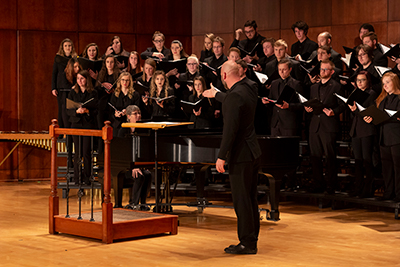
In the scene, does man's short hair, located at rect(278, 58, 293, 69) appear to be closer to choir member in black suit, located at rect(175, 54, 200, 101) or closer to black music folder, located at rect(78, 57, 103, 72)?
choir member in black suit, located at rect(175, 54, 200, 101)

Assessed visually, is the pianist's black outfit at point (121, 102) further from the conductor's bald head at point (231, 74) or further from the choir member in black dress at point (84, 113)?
the conductor's bald head at point (231, 74)

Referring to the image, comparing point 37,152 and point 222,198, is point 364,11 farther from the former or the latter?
point 37,152

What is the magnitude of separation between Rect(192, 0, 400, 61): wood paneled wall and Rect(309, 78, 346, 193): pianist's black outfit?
1780mm

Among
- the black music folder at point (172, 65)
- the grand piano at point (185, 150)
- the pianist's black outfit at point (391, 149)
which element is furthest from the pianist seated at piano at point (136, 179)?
the pianist's black outfit at point (391, 149)

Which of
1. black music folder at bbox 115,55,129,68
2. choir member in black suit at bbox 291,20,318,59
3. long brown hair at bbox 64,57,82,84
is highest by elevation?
choir member in black suit at bbox 291,20,318,59

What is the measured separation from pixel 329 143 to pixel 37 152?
4.68 m

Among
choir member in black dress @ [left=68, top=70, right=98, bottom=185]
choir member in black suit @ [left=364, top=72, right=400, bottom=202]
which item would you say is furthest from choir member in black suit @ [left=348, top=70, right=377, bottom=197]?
choir member in black dress @ [left=68, top=70, right=98, bottom=185]

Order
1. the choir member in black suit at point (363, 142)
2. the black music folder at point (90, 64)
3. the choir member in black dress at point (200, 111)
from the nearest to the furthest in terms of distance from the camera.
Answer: the choir member in black suit at point (363, 142) < the choir member in black dress at point (200, 111) < the black music folder at point (90, 64)

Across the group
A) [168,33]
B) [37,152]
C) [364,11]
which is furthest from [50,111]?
[364,11]

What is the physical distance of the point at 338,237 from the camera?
16.8ft

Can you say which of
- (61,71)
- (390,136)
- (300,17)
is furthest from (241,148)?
(300,17)

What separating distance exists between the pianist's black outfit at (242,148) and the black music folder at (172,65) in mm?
3110

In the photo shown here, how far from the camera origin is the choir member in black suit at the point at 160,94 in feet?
23.2

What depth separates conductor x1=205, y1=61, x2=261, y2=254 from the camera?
4301mm
